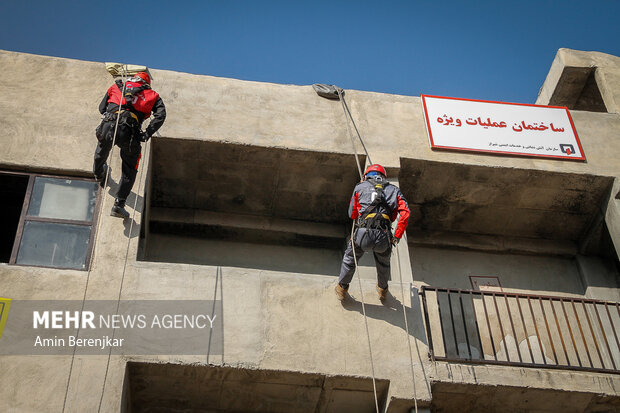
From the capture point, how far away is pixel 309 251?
1113cm

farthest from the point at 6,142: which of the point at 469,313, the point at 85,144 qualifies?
the point at 469,313

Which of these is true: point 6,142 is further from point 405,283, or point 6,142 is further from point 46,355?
point 405,283

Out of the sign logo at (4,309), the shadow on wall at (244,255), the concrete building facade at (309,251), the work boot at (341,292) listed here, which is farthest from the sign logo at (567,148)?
the sign logo at (4,309)

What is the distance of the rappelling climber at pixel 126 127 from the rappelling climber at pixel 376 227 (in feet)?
9.44

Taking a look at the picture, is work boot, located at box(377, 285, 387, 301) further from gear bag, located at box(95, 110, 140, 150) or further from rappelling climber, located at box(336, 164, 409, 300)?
gear bag, located at box(95, 110, 140, 150)

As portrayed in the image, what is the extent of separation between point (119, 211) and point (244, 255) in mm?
2812

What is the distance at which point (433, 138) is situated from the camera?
34.3 feet

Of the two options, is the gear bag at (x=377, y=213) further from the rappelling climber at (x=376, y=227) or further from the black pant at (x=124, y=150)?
the black pant at (x=124, y=150)

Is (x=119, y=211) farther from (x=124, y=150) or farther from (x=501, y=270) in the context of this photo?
(x=501, y=270)

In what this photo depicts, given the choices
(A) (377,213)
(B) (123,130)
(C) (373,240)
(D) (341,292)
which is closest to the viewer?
(C) (373,240)

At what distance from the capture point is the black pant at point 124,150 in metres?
8.49

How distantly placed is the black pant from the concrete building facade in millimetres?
344

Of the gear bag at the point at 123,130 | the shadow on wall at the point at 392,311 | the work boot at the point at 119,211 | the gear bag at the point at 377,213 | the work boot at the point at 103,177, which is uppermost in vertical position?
the gear bag at the point at 123,130

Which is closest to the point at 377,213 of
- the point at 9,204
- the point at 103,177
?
the point at 103,177
